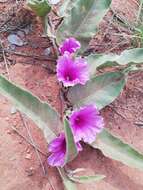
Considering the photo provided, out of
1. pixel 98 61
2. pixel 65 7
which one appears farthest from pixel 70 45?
pixel 65 7

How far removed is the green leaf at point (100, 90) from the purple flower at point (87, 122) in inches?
3.3

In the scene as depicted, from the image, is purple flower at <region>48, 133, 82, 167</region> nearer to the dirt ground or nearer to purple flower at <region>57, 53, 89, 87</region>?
the dirt ground

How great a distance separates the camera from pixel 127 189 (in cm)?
153

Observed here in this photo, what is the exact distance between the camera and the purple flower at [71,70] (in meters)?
1.62

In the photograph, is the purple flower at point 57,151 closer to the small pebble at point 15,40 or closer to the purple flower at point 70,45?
the purple flower at point 70,45

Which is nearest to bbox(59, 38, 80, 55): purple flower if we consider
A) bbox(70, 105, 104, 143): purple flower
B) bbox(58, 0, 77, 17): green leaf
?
bbox(58, 0, 77, 17): green leaf

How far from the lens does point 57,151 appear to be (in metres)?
1.49

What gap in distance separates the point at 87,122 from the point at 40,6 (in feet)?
1.44

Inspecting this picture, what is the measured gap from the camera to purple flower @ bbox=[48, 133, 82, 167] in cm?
148

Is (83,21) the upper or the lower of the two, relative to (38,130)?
upper

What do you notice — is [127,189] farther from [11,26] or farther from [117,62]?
[11,26]

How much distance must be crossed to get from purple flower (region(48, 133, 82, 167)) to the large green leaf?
0.30 meters

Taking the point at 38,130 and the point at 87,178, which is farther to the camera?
the point at 38,130

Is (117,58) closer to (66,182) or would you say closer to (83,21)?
(83,21)
